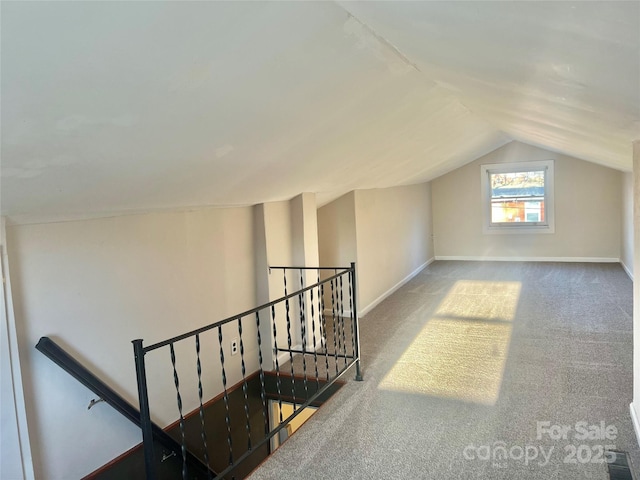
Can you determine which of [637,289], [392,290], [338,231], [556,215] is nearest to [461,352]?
[637,289]

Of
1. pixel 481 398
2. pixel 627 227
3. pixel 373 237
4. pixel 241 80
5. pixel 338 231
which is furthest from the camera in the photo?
pixel 627 227

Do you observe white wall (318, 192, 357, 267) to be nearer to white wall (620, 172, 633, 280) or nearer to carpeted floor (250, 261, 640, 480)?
carpeted floor (250, 261, 640, 480)

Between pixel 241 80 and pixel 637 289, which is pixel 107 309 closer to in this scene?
pixel 241 80

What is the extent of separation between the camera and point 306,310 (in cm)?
437

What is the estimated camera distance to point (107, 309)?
2.65 m

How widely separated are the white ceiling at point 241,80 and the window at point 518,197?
5.47 m

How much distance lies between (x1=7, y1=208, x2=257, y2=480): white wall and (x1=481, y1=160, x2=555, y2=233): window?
6.17 meters

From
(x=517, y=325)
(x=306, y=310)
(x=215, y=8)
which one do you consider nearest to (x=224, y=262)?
(x=306, y=310)

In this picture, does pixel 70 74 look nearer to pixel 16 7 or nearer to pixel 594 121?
pixel 16 7

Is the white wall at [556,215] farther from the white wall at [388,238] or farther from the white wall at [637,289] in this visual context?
the white wall at [637,289]

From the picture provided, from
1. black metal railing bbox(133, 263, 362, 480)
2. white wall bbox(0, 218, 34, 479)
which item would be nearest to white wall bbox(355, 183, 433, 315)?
black metal railing bbox(133, 263, 362, 480)

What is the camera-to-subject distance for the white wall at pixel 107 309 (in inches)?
90.0

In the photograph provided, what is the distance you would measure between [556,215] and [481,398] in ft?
19.7

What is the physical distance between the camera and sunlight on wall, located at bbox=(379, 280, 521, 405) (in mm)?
3223
